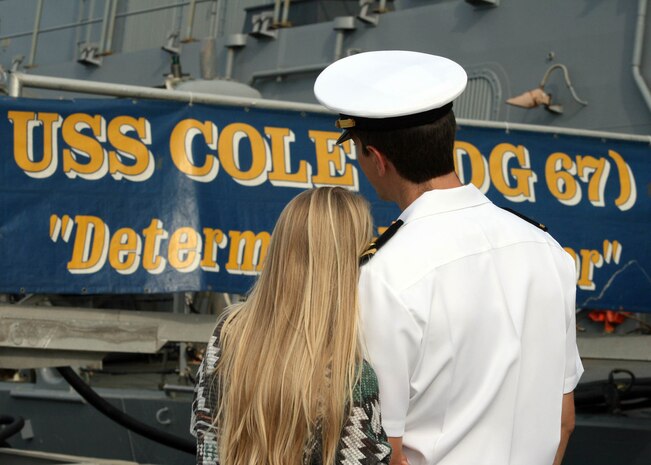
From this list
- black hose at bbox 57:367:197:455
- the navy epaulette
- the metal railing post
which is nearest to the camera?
the navy epaulette

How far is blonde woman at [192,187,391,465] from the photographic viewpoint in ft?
5.96

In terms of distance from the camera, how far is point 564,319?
6.77ft

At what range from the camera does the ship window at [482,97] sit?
810 cm

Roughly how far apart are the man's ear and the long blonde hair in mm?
110

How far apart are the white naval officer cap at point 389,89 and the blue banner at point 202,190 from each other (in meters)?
2.96

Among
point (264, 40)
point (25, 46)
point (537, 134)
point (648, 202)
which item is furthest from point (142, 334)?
point (25, 46)

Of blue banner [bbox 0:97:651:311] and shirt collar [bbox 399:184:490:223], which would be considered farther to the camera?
blue banner [bbox 0:97:651:311]

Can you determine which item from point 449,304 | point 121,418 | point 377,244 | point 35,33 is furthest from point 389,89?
point 35,33

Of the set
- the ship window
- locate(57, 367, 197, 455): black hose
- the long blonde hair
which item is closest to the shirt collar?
the long blonde hair

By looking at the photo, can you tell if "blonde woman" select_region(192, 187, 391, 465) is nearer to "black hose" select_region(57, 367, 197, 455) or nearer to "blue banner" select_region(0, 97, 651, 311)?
"blue banner" select_region(0, 97, 651, 311)

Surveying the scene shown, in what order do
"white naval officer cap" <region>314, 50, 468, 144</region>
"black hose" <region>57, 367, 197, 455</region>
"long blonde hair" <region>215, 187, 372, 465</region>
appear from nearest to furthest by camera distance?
"long blonde hair" <region>215, 187, 372, 465</region> < "white naval officer cap" <region>314, 50, 468, 144</region> < "black hose" <region>57, 367, 197, 455</region>

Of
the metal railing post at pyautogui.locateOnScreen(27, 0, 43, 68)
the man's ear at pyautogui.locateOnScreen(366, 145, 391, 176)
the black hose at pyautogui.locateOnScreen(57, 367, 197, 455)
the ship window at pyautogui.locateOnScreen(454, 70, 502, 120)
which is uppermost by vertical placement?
the metal railing post at pyautogui.locateOnScreen(27, 0, 43, 68)

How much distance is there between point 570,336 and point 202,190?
3.30m

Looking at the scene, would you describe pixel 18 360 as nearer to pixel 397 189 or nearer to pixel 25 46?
pixel 397 189
